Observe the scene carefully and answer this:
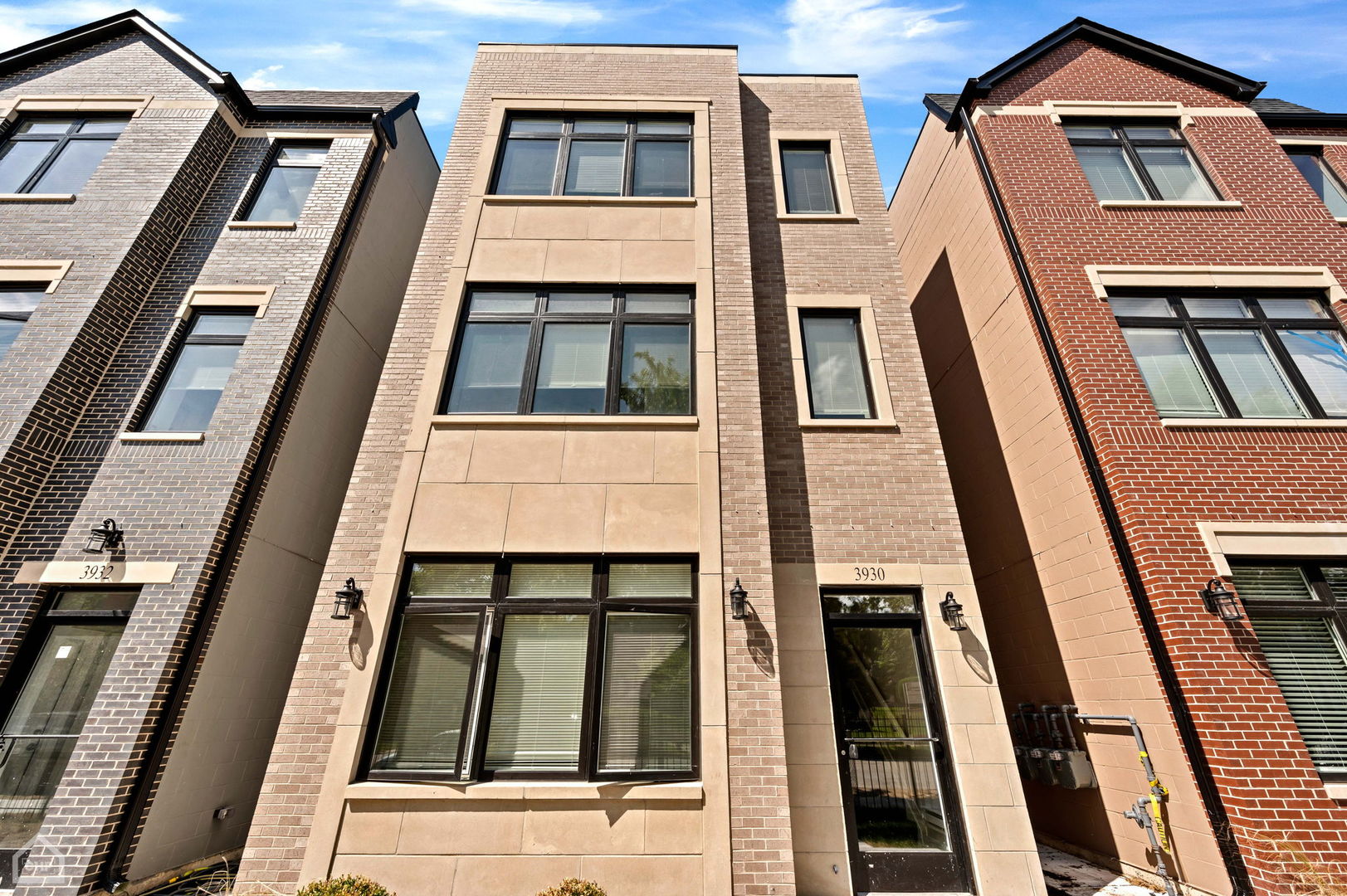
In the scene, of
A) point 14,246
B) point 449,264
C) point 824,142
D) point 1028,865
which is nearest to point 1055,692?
point 1028,865

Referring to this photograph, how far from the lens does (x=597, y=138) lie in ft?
30.8

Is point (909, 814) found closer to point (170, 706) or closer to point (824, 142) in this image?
point (170, 706)

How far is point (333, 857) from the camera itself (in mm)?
5219

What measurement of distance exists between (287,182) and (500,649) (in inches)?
370

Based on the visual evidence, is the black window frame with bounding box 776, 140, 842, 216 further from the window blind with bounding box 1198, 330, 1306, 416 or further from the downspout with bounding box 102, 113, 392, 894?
the downspout with bounding box 102, 113, 392, 894

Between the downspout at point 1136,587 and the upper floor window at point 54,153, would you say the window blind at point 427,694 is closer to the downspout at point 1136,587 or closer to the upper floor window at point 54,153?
the downspout at point 1136,587

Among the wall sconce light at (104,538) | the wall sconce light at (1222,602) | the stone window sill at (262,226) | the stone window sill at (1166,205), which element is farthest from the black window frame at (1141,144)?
the wall sconce light at (104,538)

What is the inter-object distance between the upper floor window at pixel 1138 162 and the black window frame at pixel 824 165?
12.6 feet

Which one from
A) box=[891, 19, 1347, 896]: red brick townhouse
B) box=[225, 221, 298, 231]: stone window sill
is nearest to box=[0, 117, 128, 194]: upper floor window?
box=[225, 221, 298, 231]: stone window sill

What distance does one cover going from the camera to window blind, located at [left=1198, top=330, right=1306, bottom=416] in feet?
24.3

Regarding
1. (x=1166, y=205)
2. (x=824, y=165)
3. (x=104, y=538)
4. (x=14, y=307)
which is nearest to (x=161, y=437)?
(x=104, y=538)

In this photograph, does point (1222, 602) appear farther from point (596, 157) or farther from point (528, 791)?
point (596, 157)

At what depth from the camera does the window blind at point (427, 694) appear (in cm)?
566

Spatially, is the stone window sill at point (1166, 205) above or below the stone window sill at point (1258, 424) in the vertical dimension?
above
